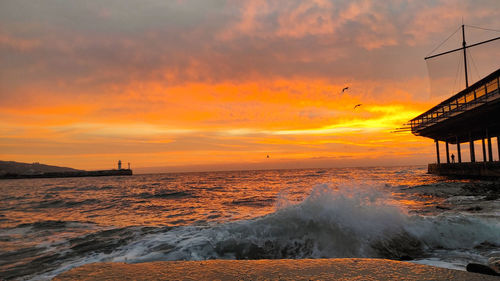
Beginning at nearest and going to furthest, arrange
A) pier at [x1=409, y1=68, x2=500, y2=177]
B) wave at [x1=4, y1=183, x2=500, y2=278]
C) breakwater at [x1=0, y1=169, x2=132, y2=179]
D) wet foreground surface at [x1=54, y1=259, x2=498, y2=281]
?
wet foreground surface at [x1=54, y1=259, x2=498, y2=281], wave at [x1=4, y1=183, x2=500, y2=278], pier at [x1=409, y1=68, x2=500, y2=177], breakwater at [x1=0, y1=169, x2=132, y2=179]

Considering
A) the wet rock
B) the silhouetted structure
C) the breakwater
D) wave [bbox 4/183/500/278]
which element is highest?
the silhouetted structure

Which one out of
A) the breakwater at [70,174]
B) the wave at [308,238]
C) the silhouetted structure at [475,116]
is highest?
the silhouetted structure at [475,116]

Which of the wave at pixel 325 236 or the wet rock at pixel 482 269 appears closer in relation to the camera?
the wet rock at pixel 482 269

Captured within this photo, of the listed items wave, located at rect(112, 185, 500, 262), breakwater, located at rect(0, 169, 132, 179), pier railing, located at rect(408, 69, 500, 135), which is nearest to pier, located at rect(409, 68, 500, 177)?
pier railing, located at rect(408, 69, 500, 135)

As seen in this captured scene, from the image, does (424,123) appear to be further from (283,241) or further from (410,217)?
(283,241)

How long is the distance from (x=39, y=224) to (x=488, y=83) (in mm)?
38565

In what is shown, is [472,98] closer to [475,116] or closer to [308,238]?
[475,116]

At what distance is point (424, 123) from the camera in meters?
36.0

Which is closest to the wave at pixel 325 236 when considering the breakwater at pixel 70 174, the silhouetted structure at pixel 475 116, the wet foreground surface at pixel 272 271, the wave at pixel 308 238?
the wave at pixel 308 238

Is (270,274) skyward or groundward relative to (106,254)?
skyward

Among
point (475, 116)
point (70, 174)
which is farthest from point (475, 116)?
point (70, 174)

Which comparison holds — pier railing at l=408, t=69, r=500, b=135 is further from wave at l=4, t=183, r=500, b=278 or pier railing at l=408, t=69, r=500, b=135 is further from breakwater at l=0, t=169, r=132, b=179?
breakwater at l=0, t=169, r=132, b=179

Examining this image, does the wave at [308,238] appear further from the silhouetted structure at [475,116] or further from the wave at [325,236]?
the silhouetted structure at [475,116]

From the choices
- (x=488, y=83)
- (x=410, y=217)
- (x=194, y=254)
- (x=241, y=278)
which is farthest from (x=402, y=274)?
(x=488, y=83)
